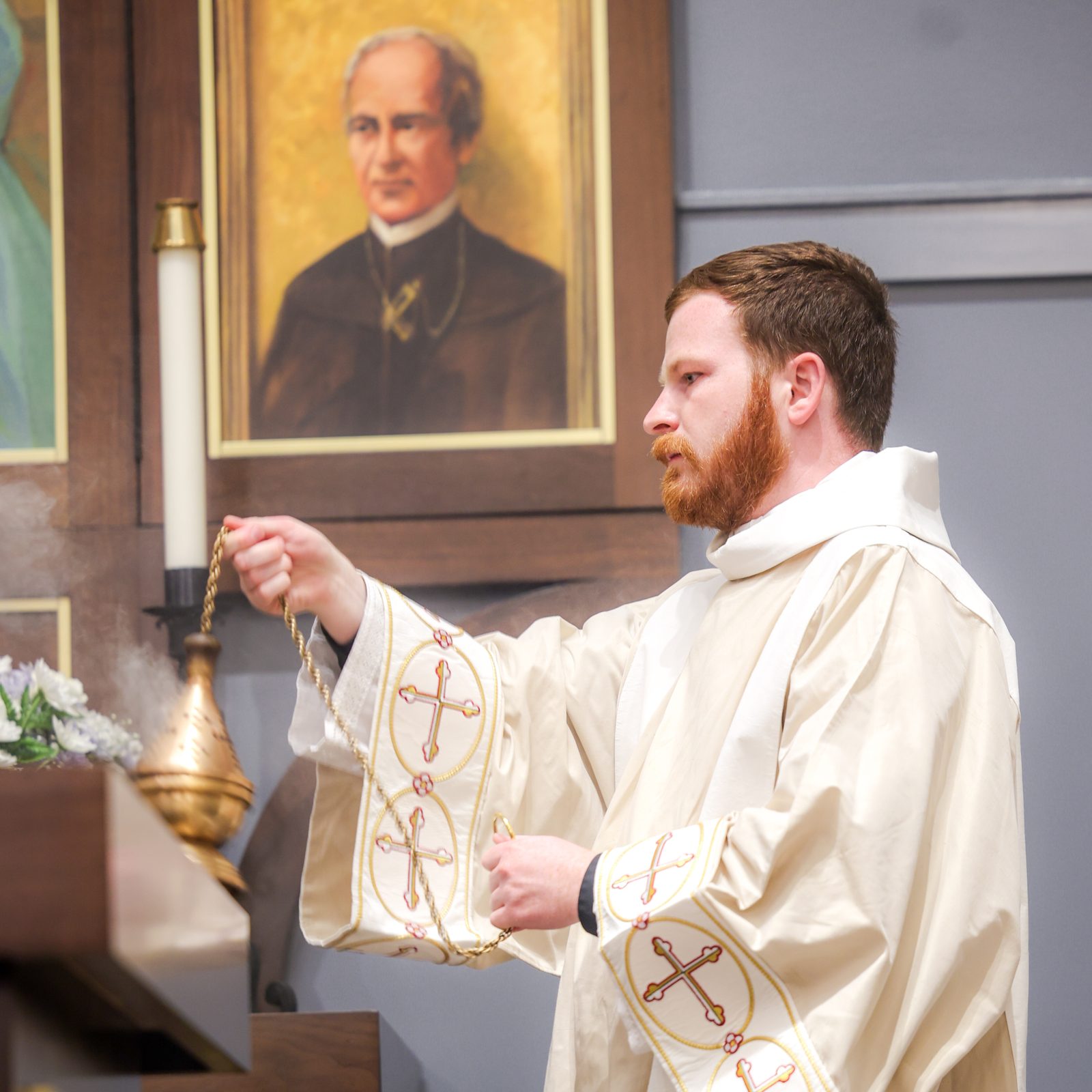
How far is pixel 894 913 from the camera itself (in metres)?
1.62

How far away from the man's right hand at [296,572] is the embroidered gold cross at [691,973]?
0.70m

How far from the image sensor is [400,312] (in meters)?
2.80

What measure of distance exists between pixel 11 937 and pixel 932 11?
2755 millimetres

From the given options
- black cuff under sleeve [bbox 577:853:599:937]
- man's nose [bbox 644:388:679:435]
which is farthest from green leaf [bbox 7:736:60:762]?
man's nose [bbox 644:388:679:435]

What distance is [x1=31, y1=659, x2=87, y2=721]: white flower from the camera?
7.08ft

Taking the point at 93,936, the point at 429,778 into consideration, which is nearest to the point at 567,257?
the point at 429,778

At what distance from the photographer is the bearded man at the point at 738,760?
1.63m

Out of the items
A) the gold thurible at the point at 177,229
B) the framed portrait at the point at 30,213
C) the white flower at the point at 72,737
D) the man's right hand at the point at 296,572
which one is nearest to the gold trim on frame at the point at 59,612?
the framed portrait at the point at 30,213

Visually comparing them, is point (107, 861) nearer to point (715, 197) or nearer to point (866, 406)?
point (866, 406)

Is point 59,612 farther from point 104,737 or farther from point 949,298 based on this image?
point 949,298

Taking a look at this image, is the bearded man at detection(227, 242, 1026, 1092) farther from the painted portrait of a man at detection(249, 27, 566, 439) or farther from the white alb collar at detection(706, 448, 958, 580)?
the painted portrait of a man at detection(249, 27, 566, 439)

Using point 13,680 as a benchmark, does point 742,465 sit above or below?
above

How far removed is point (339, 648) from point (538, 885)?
0.58 meters

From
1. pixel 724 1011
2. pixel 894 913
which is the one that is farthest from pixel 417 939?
pixel 894 913
